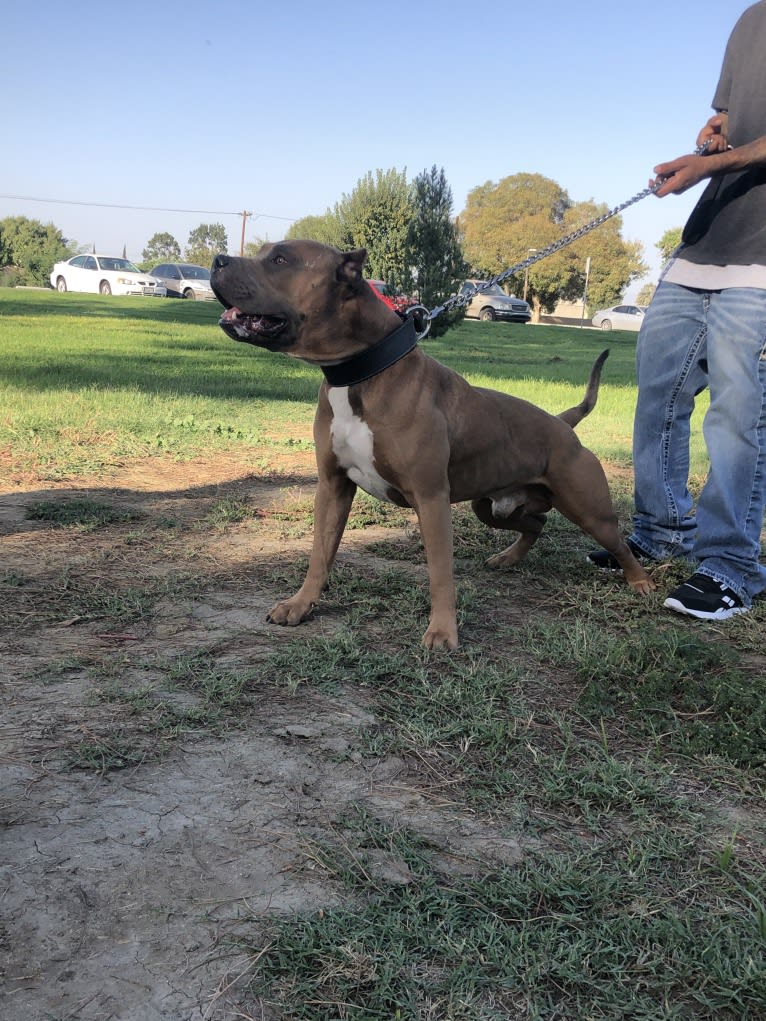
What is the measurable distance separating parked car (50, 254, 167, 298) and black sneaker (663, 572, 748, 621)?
108 feet

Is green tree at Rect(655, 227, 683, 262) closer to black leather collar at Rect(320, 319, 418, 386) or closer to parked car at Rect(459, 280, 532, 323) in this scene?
parked car at Rect(459, 280, 532, 323)

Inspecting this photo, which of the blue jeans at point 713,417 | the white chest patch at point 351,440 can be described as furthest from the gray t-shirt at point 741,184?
the white chest patch at point 351,440

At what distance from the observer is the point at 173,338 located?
52.5ft

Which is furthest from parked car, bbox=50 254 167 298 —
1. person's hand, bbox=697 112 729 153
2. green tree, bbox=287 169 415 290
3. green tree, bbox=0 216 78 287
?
person's hand, bbox=697 112 729 153

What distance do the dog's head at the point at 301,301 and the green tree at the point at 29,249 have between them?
56099 mm

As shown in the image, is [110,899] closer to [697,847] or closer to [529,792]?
[529,792]

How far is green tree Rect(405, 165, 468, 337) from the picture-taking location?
1973cm

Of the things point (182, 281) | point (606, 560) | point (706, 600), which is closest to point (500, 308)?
point (182, 281)

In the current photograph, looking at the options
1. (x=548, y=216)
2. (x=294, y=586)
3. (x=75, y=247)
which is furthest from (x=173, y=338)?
(x=75, y=247)

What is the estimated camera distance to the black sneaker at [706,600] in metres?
3.76

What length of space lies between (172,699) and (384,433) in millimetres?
1216

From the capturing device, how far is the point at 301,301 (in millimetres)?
3096

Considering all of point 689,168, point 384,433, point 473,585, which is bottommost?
point 473,585

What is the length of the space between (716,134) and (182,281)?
Answer: 3443 cm
